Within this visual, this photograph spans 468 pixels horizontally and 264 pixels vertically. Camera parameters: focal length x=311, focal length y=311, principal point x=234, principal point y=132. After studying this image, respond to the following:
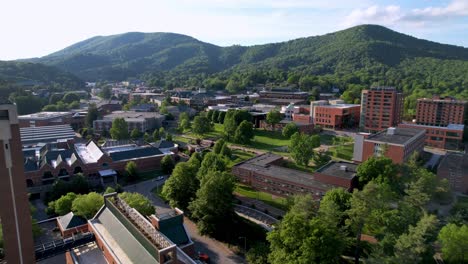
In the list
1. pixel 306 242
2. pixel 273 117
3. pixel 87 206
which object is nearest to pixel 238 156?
pixel 273 117

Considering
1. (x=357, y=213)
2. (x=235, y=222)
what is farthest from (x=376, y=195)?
(x=235, y=222)

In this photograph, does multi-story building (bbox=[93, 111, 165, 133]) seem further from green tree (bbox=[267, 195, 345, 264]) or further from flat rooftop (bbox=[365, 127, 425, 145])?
green tree (bbox=[267, 195, 345, 264])

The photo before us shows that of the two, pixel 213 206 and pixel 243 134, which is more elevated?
pixel 243 134

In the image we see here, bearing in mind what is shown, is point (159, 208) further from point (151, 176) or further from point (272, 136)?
point (272, 136)

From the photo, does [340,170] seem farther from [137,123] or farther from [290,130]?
[137,123]

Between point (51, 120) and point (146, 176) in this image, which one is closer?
point (146, 176)
